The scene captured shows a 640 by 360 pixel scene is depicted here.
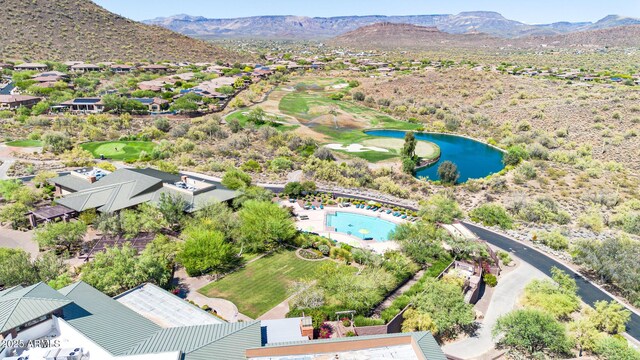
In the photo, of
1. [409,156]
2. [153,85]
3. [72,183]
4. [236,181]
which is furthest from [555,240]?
[153,85]

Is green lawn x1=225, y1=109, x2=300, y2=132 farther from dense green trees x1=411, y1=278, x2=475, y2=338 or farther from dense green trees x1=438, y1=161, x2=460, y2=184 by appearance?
dense green trees x1=411, y1=278, x2=475, y2=338

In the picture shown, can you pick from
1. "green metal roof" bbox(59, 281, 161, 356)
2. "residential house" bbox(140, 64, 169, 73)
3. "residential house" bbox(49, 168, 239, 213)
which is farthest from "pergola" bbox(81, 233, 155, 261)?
"residential house" bbox(140, 64, 169, 73)

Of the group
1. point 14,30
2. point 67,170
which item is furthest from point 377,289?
point 14,30

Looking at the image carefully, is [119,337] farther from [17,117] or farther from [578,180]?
[17,117]

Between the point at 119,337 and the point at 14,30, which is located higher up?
the point at 14,30

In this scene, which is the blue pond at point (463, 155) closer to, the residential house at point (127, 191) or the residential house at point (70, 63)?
the residential house at point (127, 191)

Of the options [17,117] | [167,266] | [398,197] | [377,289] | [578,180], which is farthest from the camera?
[17,117]

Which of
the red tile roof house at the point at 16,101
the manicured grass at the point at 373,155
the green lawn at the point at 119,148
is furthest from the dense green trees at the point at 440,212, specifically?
the red tile roof house at the point at 16,101
